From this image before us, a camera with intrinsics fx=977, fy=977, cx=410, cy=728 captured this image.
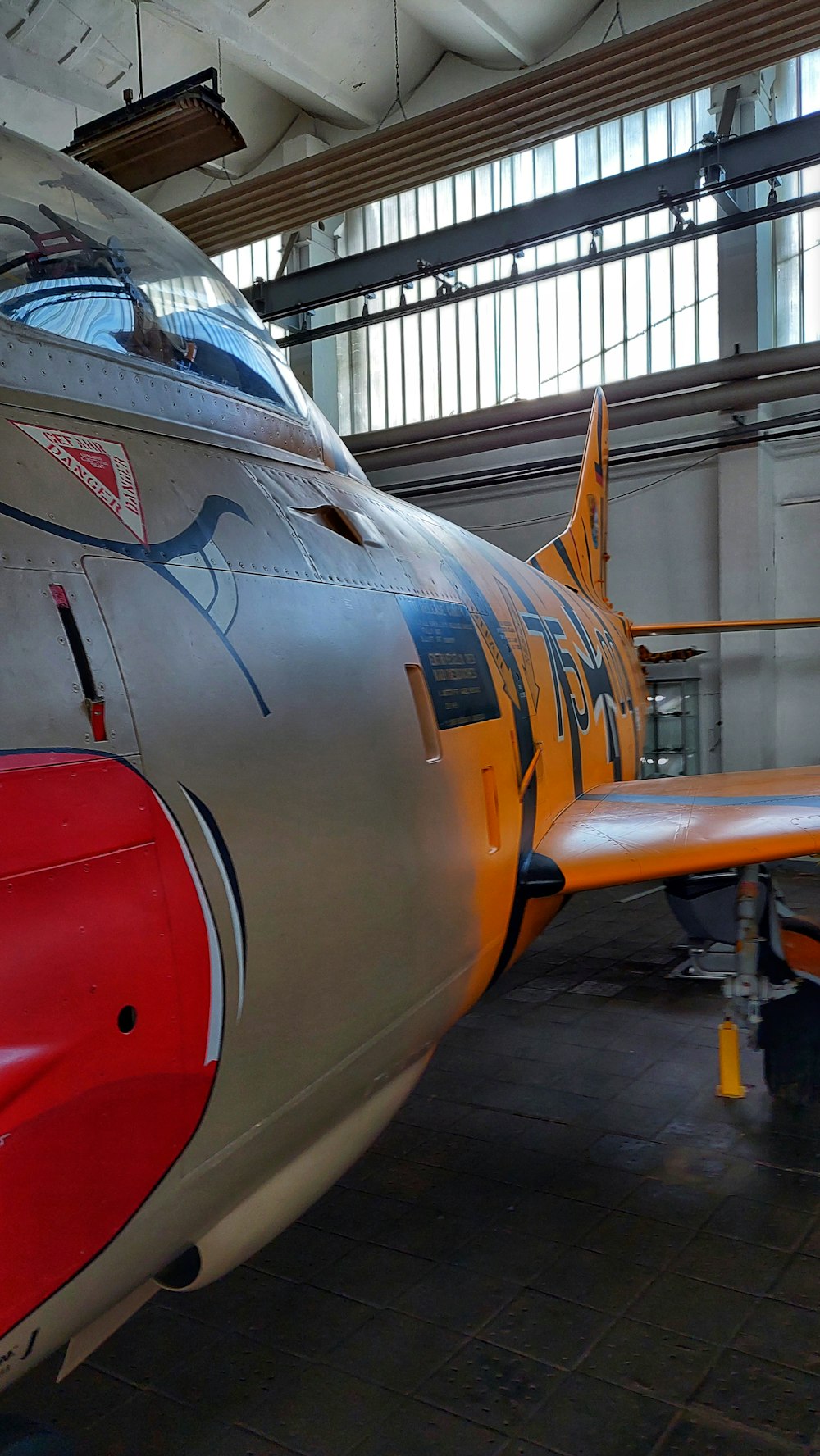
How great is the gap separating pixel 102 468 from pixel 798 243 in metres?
13.3

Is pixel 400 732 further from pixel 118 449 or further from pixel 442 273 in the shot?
pixel 442 273

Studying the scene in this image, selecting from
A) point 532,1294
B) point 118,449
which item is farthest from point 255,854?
point 532,1294

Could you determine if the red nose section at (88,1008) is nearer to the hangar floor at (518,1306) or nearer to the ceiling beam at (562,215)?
the hangar floor at (518,1306)

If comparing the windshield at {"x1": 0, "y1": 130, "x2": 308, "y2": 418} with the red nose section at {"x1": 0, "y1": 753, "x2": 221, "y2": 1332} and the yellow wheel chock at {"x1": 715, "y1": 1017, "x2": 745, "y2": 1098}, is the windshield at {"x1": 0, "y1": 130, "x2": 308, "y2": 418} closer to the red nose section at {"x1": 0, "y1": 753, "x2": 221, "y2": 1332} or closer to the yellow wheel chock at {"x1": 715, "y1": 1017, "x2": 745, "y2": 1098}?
the red nose section at {"x1": 0, "y1": 753, "x2": 221, "y2": 1332}

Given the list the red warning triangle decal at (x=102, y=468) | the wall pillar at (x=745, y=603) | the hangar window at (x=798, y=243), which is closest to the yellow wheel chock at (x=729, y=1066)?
the red warning triangle decal at (x=102, y=468)

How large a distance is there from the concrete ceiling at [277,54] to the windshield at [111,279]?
7808 millimetres

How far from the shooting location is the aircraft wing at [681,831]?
3854mm

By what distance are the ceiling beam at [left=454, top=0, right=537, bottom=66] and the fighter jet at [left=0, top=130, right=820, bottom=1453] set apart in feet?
35.0

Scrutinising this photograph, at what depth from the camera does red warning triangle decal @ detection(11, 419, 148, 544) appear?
178 cm

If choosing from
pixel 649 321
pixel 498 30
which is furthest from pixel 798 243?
pixel 498 30

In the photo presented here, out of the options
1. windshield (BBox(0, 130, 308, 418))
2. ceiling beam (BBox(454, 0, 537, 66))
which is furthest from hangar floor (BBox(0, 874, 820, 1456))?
ceiling beam (BBox(454, 0, 537, 66))

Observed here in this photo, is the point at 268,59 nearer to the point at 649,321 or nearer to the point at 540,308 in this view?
the point at 540,308

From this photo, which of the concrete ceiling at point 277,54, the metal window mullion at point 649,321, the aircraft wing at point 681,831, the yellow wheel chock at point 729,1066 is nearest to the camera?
the aircraft wing at point 681,831

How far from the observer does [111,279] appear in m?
2.34
